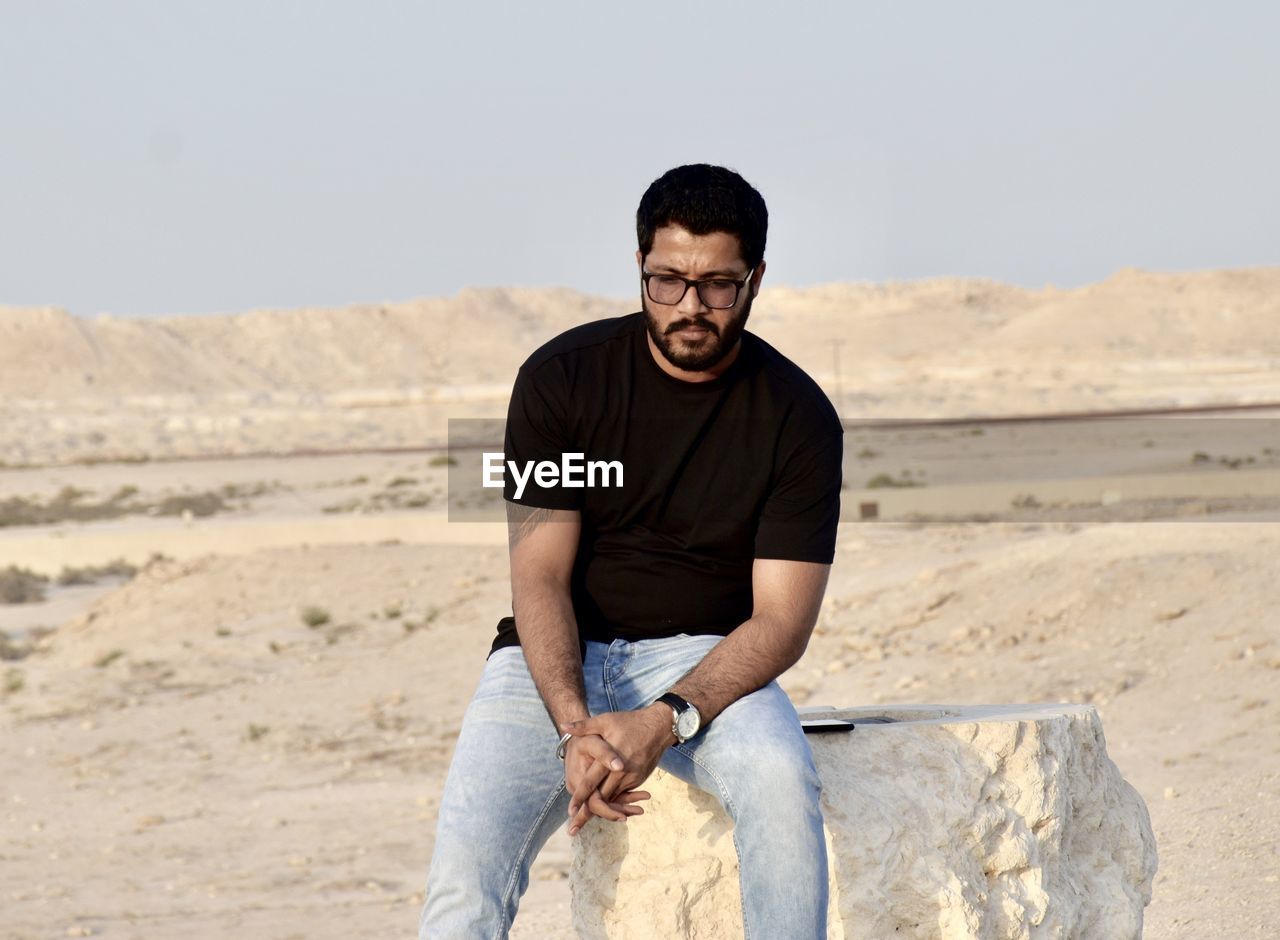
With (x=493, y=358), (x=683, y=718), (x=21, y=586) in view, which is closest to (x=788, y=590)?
(x=683, y=718)

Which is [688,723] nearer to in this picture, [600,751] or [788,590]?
[600,751]

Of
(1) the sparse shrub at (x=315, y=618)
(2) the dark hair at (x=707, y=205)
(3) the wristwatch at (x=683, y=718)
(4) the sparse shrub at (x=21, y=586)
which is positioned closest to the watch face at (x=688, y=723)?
(3) the wristwatch at (x=683, y=718)

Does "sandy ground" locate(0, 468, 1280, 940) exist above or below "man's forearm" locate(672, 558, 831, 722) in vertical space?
below

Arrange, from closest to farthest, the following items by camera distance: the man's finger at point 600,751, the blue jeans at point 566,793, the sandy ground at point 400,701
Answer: the blue jeans at point 566,793 < the man's finger at point 600,751 < the sandy ground at point 400,701

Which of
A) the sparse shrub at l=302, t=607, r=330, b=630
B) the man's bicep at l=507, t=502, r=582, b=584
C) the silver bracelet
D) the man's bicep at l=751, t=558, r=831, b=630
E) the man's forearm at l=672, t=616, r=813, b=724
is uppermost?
A: the man's bicep at l=507, t=502, r=582, b=584

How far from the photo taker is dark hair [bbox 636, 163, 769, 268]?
3.81m

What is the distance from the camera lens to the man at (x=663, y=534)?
11.8ft

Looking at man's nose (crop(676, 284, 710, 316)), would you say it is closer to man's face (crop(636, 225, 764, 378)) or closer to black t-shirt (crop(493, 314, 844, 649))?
man's face (crop(636, 225, 764, 378))

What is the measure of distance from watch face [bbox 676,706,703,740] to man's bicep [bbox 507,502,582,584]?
0.53 metres

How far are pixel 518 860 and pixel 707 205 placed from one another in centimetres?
156

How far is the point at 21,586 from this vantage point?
19672 mm

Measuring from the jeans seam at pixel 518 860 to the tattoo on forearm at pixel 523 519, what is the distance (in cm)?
61

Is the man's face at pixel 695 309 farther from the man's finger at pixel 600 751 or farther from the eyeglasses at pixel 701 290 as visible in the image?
the man's finger at pixel 600 751

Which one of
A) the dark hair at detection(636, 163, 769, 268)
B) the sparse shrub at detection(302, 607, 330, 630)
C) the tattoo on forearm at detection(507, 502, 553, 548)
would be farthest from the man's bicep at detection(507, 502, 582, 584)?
the sparse shrub at detection(302, 607, 330, 630)
